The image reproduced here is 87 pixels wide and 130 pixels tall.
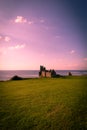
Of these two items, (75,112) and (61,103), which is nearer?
(75,112)

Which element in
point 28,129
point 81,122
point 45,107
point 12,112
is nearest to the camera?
point 28,129

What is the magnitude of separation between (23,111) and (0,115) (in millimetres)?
1417

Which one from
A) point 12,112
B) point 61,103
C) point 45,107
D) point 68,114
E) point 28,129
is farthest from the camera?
point 61,103

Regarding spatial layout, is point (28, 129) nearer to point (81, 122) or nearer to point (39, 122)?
point (39, 122)

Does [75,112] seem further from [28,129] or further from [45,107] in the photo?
[28,129]

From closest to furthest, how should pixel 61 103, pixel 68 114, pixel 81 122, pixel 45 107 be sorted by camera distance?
pixel 81 122, pixel 68 114, pixel 45 107, pixel 61 103

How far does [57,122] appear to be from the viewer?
701cm

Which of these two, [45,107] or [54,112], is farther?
[45,107]

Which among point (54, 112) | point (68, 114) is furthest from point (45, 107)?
point (68, 114)

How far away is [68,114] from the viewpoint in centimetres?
804

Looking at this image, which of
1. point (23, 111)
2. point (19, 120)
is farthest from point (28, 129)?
point (23, 111)

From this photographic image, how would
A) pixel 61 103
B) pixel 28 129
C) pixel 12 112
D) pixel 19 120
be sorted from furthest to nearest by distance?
pixel 61 103, pixel 12 112, pixel 19 120, pixel 28 129

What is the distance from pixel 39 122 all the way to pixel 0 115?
8.89 ft

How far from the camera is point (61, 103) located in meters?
10.2
